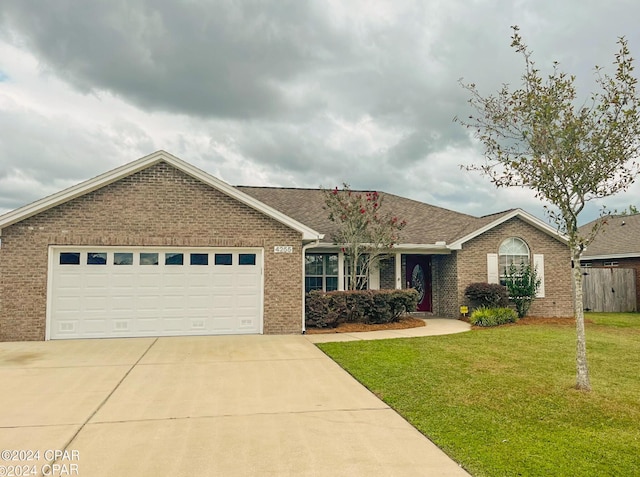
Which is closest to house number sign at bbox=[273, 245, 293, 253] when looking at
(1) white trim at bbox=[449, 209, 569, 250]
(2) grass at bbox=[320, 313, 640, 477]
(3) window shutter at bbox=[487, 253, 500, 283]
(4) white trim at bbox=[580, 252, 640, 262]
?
(2) grass at bbox=[320, 313, 640, 477]

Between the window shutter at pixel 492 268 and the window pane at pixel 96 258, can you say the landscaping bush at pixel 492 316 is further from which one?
the window pane at pixel 96 258

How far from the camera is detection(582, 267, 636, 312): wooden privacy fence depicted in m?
21.4

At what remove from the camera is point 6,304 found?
459 inches

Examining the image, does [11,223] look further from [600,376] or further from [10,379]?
[600,376]

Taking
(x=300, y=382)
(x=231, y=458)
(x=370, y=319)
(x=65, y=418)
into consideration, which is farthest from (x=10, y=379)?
(x=370, y=319)

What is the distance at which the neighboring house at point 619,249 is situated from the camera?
22188 millimetres

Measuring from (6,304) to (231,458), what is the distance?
392 inches

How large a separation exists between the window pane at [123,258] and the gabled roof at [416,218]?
252 inches

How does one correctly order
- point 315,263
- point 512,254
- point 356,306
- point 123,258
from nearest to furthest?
point 123,258
point 356,306
point 315,263
point 512,254

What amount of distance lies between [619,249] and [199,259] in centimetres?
2106

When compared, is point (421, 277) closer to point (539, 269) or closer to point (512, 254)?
point (512, 254)

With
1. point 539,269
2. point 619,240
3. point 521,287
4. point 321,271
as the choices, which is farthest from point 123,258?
point 619,240

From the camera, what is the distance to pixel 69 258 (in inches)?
479

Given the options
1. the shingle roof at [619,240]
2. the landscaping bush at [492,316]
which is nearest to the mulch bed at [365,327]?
the landscaping bush at [492,316]
